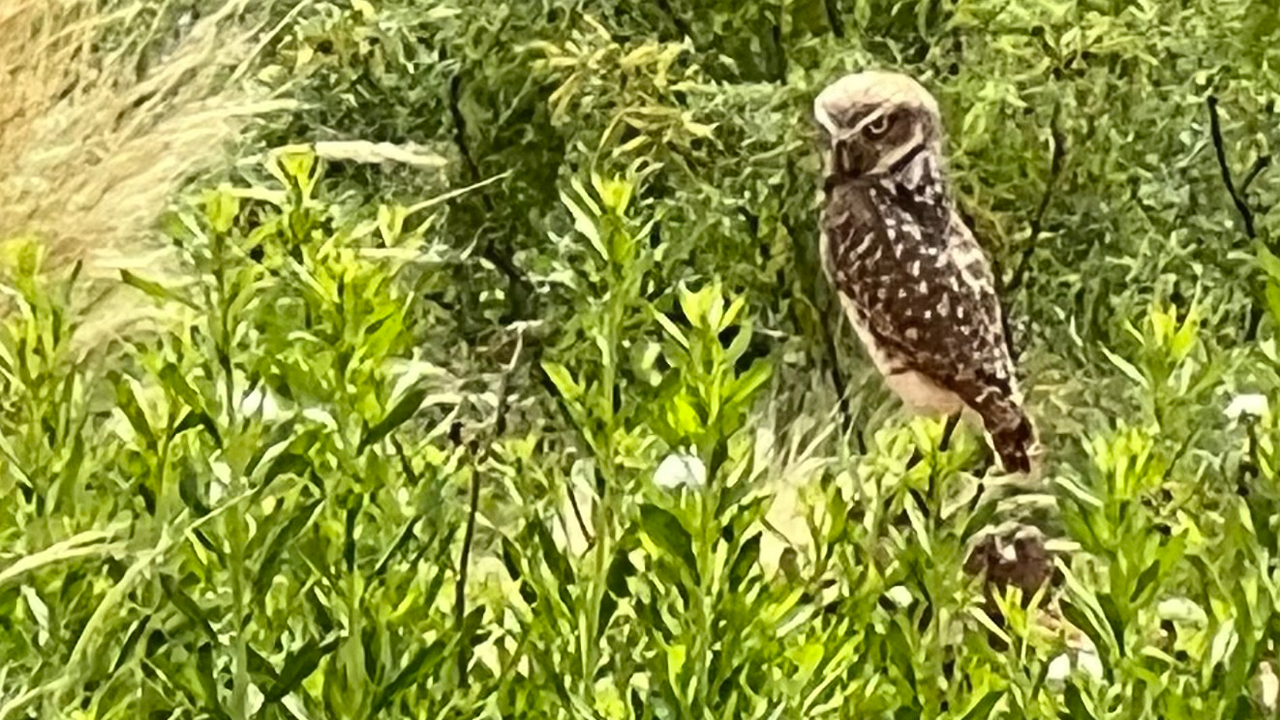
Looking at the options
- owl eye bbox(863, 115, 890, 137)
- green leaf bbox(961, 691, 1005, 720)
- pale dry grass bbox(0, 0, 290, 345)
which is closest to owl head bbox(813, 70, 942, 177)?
owl eye bbox(863, 115, 890, 137)

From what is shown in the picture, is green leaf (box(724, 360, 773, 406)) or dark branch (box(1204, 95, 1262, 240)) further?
dark branch (box(1204, 95, 1262, 240))

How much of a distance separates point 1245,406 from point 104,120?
20.6 inches

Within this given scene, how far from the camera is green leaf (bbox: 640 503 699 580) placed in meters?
→ 0.36

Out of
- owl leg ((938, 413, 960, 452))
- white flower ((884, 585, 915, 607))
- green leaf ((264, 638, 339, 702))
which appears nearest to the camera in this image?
green leaf ((264, 638, 339, 702))

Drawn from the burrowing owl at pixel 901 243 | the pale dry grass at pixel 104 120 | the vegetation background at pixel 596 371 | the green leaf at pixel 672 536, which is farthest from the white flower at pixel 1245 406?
the pale dry grass at pixel 104 120

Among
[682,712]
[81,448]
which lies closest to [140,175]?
[81,448]

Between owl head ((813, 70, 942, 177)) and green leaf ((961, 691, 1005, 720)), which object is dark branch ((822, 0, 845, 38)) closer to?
owl head ((813, 70, 942, 177))

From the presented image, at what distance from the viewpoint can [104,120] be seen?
31.0 inches

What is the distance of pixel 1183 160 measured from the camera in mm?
734

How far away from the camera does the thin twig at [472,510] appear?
0.40 meters

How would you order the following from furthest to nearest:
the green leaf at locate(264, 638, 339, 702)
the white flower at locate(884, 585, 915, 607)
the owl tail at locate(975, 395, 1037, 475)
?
the owl tail at locate(975, 395, 1037, 475) < the white flower at locate(884, 585, 915, 607) < the green leaf at locate(264, 638, 339, 702)

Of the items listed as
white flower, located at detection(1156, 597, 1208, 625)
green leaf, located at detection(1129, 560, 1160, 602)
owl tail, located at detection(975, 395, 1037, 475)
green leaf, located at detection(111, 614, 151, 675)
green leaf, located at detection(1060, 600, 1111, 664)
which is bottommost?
owl tail, located at detection(975, 395, 1037, 475)

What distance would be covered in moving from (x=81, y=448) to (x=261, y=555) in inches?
3.3

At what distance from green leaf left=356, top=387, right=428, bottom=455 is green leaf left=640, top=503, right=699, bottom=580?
6 centimetres
